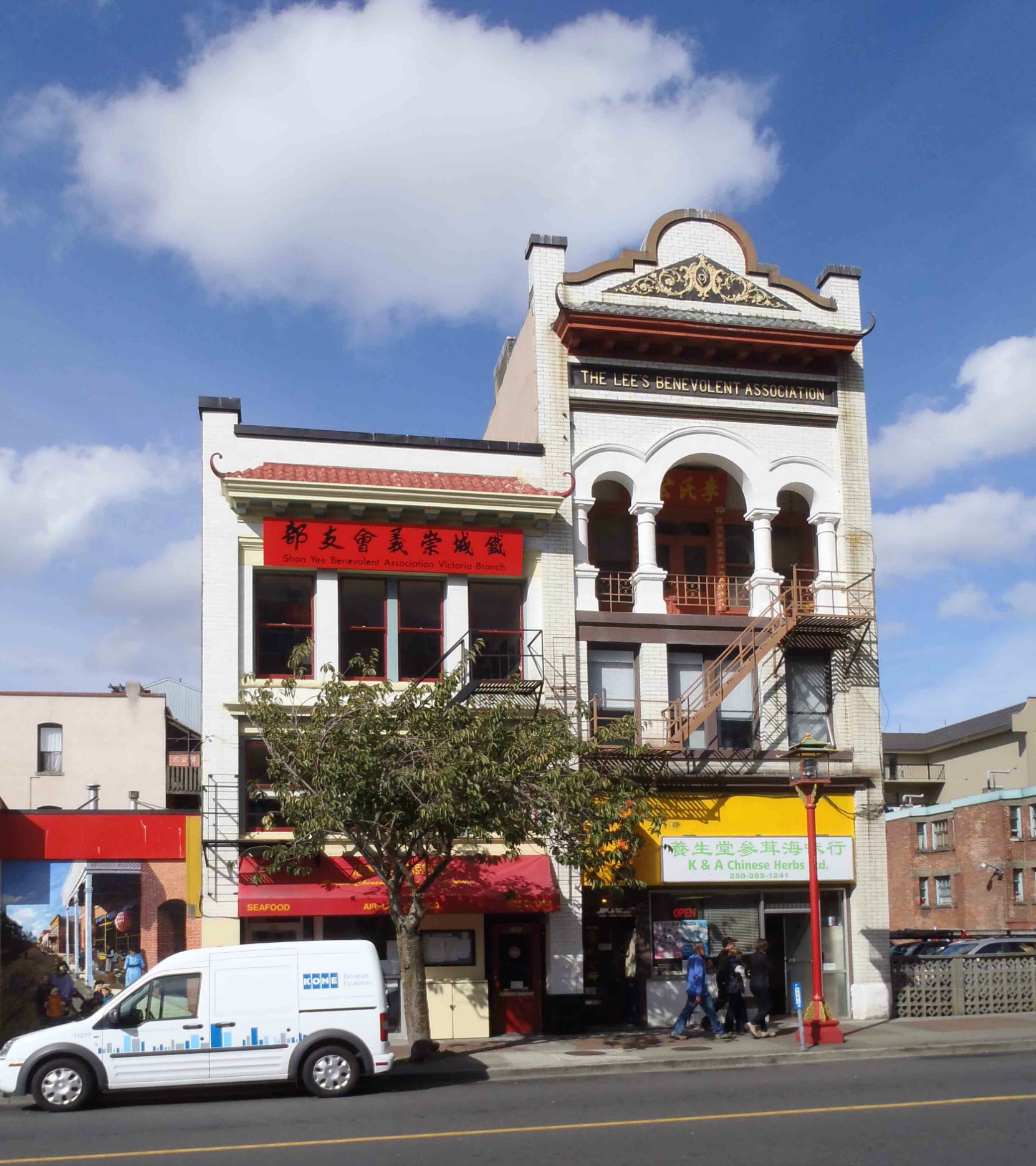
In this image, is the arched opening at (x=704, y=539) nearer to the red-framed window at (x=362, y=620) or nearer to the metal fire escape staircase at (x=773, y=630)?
the metal fire escape staircase at (x=773, y=630)

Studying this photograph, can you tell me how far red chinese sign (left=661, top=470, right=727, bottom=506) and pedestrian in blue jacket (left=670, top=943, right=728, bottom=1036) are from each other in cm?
951

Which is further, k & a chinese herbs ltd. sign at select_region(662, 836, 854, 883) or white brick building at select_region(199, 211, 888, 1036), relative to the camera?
k & a chinese herbs ltd. sign at select_region(662, 836, 854, 883)

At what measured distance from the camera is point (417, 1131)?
13773mm

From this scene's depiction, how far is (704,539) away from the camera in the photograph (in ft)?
91.3

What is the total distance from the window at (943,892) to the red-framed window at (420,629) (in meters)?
29.8

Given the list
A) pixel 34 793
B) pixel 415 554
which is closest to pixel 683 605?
pixel 415 554

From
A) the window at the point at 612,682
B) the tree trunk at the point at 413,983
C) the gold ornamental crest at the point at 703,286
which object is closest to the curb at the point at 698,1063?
the tree trunk at the point at 413,983

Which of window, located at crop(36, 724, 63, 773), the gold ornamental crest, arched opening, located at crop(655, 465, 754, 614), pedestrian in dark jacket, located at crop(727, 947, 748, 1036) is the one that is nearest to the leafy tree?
pedestrian in dark jacket, located at crop(727, 947, 748, 1036)

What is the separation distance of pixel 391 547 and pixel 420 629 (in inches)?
64.0

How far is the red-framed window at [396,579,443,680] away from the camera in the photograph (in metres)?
24.7

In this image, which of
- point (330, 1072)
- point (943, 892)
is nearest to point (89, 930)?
point (330, 1072)

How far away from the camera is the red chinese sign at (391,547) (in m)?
24.0

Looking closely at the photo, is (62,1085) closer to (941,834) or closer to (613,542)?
(613,542)

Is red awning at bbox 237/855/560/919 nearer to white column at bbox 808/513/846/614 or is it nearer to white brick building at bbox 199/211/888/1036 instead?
white brick building at bbox 199/211/888/1036
